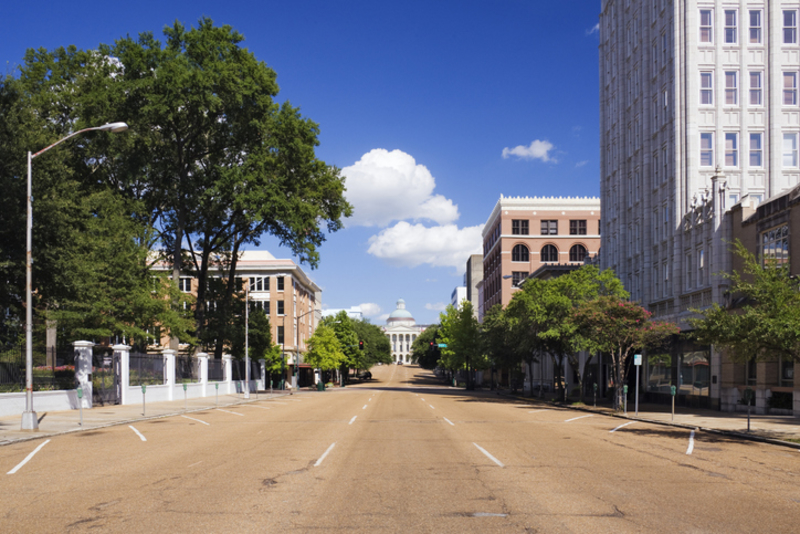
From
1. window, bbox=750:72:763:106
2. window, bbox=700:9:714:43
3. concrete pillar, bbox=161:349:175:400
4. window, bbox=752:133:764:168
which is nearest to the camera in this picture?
window, bbox=752:133:764:168

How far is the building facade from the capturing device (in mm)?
89750

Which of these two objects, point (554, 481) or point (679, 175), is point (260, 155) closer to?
point (679, 175)

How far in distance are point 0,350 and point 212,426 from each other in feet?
31.7

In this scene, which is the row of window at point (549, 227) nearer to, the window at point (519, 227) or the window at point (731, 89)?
the window at point (519, 227)

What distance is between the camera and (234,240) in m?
49.8

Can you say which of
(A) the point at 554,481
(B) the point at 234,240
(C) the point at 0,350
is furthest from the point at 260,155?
(A) the point at 554,481

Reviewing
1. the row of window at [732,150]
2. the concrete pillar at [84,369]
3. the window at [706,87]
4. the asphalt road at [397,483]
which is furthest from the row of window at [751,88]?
the concrete pillar at [84,369]

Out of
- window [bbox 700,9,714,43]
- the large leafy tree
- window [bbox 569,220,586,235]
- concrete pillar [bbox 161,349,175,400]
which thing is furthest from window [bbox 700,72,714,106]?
window [bbox 569,220,586,235]

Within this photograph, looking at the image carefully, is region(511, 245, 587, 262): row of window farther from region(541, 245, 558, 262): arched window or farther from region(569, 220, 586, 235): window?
region(569, 220, 586, 235): window

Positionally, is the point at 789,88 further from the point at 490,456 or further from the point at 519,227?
the point at 519,227

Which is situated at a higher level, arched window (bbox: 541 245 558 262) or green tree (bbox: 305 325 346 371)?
arched window (bbox: 541 245 558 262)

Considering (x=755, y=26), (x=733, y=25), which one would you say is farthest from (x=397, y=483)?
(x=755, y=26)

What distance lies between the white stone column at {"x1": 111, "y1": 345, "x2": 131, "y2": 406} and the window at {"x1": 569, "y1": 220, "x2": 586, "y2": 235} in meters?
67.9

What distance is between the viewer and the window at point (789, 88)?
37.4 metres
